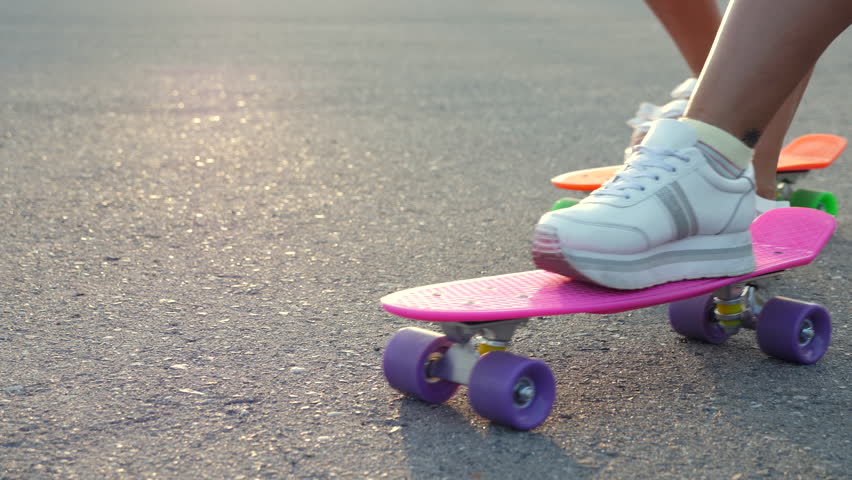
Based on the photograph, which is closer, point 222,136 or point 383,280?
point 383,280

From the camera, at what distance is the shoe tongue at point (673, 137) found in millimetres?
1761

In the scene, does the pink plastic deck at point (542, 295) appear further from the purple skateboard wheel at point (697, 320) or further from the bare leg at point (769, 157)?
the bare leg at point (769, 157)

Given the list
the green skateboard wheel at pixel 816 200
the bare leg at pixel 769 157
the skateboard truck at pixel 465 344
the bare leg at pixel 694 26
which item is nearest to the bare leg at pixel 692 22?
the bare leg at pixel 694 26

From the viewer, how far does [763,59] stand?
5.90 feet

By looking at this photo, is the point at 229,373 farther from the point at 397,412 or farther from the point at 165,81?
the point at 165,81

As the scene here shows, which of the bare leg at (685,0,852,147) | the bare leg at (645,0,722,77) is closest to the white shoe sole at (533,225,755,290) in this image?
the bare leg at (685,0,852,147)

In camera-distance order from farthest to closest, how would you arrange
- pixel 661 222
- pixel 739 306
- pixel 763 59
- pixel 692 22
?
pixel 692 22
pixel 739 306
pixel 763 59
pixel 661 222

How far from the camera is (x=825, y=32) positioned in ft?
5.91

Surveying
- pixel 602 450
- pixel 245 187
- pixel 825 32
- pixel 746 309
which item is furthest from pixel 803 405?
pixel 245 187

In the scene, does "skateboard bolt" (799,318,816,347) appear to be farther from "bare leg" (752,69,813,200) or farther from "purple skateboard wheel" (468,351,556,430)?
"bare leg" (752,69,813,200)

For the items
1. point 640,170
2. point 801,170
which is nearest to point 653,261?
point 640,170

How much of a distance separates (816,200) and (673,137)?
55.9 inches

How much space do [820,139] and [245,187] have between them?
194 cm

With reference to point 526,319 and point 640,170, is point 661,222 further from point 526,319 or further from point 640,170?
point 526,319
